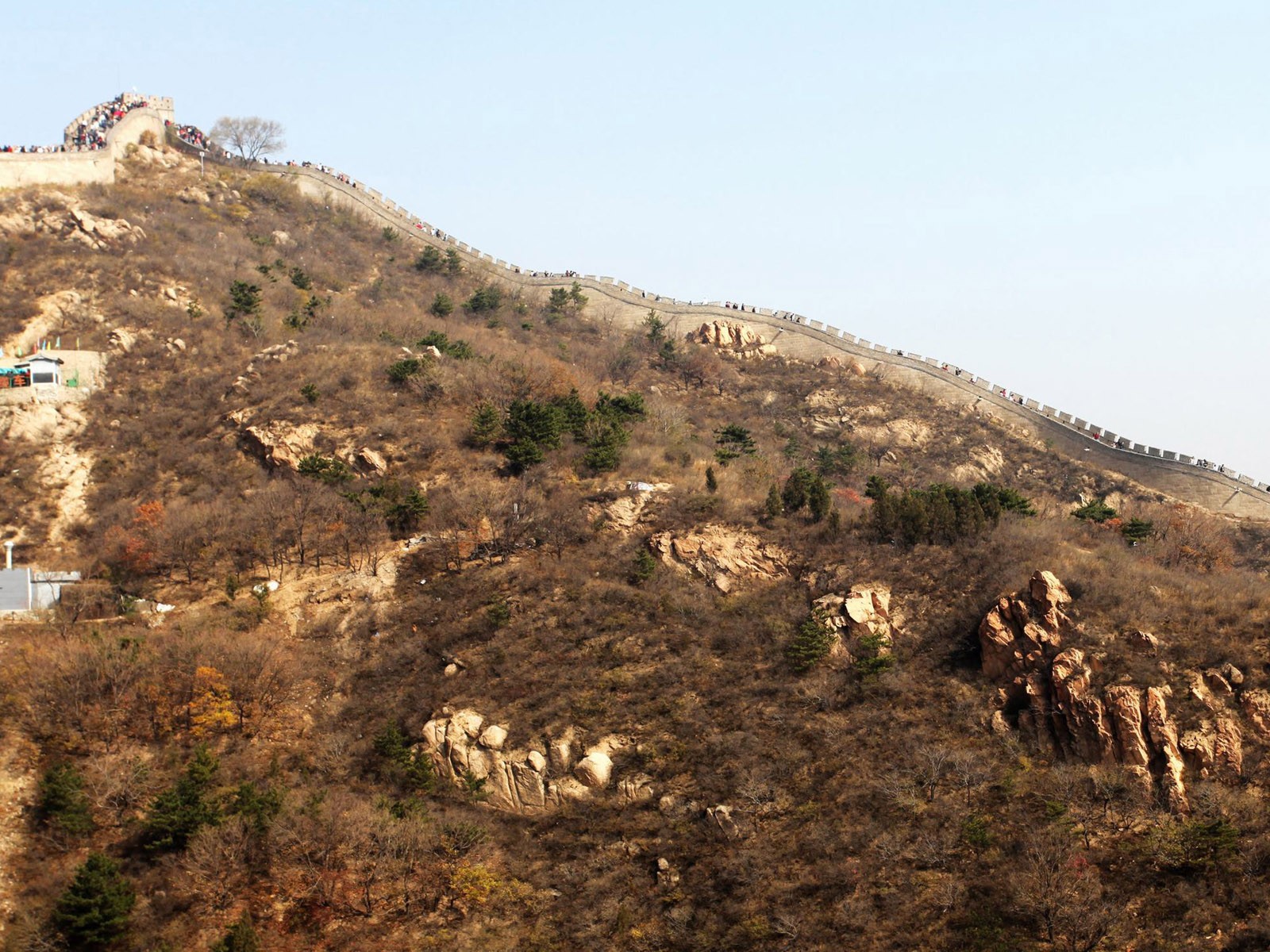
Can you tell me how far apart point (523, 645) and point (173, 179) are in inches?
1866

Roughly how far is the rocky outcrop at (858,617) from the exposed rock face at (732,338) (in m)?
33.0

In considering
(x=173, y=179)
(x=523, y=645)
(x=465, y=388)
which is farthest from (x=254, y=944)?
(x=173, y=179)

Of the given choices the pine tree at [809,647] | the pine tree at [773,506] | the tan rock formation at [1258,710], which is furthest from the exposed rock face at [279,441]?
the tan rock formation at [1258,710]

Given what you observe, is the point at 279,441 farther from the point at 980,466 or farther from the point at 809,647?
the point at 980,466

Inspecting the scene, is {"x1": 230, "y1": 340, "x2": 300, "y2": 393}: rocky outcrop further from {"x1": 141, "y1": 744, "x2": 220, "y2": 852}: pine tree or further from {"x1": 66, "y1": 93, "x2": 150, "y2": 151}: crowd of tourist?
{"x1": 66, "y1": 93, "x2": 150, "y2": 151}: crowd of tourist

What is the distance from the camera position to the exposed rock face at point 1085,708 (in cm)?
2777

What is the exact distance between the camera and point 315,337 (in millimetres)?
51969

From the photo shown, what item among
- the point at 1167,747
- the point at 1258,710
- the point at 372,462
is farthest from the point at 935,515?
the point at 372,462

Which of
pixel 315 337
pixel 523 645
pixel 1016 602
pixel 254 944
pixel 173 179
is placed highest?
pixel 173 179

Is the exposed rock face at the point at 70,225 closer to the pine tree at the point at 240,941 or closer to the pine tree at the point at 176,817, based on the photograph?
the pine tree at the point at 176,817

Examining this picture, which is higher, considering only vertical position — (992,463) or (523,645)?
(992,463)

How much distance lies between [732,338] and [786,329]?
321 cm

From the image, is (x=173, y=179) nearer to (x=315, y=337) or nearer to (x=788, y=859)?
(x=315, y=337)

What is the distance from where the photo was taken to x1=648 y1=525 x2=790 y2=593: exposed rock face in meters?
37.3
